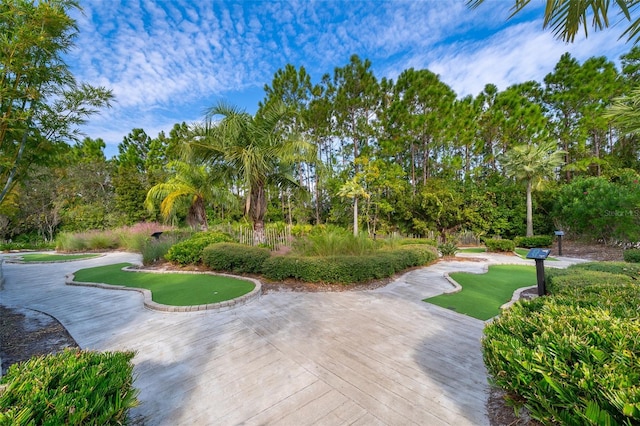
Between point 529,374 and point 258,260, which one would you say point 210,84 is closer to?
point 258,260

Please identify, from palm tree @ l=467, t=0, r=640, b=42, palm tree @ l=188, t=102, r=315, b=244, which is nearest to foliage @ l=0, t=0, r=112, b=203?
palm tree @ l=188, t=102, r=315, b=244

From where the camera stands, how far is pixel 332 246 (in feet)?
21.5

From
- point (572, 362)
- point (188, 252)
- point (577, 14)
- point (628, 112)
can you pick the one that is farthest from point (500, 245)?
point (188, 252)

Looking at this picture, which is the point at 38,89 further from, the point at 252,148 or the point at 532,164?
the point at 532,164

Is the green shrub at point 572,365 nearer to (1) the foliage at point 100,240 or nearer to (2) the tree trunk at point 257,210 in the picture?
(2) the tree trunk at point 257,210

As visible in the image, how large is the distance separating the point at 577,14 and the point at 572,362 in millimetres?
3063

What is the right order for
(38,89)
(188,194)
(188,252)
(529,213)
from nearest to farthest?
(38,89), (188,252), (188,194), (529,213)

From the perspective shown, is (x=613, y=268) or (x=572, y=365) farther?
(x=613, y=268)

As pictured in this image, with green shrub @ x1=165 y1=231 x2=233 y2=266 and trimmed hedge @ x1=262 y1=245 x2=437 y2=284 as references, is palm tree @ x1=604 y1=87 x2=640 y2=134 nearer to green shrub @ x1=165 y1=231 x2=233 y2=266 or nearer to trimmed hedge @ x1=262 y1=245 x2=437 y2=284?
trimmed hedge @ x1=262 y1=245 x2=437 y2=284

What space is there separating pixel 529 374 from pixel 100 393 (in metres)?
2.40

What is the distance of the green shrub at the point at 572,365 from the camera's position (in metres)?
1.20

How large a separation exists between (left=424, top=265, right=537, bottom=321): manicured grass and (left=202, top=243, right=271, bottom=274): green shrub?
390 centimetres

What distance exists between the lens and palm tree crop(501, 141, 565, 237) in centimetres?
1455

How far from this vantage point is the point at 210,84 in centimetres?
892
